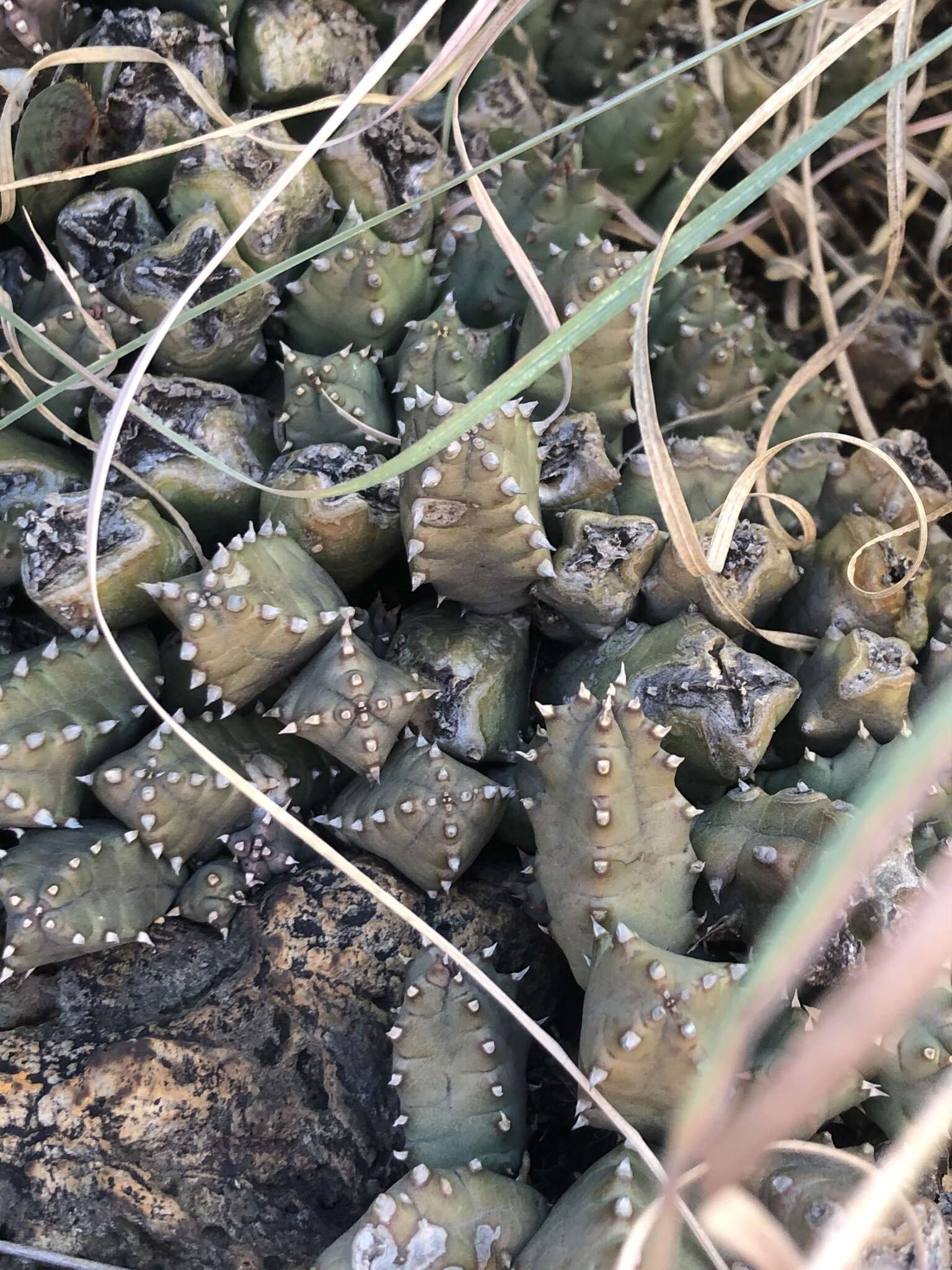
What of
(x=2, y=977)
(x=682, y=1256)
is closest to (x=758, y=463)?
(x=682, y=1256)

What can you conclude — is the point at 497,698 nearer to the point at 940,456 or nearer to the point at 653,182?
the point at 653,182

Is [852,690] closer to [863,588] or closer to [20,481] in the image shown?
[863,588]

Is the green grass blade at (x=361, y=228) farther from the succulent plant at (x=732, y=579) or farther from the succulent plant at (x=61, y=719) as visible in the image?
the succulent plant at (x=732, y=579)

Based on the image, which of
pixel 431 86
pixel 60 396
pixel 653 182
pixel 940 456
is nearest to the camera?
pixel 431 86

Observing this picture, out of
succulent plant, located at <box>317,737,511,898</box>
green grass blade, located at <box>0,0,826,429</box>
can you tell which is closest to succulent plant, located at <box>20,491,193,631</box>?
green grass blade, located at <box>0,0,826,429</box>

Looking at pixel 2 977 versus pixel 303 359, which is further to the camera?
pixel 303 359

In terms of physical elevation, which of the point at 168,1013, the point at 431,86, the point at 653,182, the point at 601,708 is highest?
the point at 431,86

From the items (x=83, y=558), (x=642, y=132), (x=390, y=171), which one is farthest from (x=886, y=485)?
(x=83, y=558)
